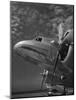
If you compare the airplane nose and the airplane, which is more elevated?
the airplane nose

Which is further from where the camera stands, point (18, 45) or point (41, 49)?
point (41, 49)

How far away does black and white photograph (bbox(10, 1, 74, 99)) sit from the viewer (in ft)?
18.5

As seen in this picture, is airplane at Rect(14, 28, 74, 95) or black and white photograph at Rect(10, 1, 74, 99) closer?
black and white photograph at Rect(10, 1, 74, 99)

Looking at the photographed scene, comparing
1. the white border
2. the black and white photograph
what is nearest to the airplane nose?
the black and white photograph

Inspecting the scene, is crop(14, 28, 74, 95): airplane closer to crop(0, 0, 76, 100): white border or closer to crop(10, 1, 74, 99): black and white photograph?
crop(10, 1, 74, 99): black and white photograph

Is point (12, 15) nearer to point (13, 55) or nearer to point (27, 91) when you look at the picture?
point (13, 55)

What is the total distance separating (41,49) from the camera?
19.1ft

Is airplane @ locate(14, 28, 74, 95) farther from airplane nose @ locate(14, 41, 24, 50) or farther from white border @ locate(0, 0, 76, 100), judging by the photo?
white border @ locate(0, 0, 76, 100)

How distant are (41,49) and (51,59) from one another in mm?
321

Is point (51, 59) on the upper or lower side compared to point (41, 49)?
lower

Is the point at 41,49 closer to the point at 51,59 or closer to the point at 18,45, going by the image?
the point at 51,59
